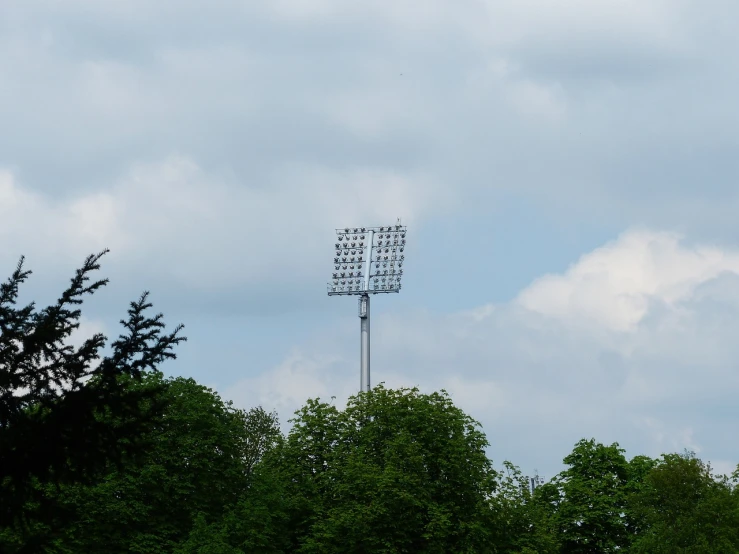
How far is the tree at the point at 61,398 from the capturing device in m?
17.5

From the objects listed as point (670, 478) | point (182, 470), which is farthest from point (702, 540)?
point (182, 470)

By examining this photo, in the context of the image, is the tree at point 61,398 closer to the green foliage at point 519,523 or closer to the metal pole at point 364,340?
the green foliage at point 519,523

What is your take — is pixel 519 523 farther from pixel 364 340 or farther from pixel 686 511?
pixel 364 340

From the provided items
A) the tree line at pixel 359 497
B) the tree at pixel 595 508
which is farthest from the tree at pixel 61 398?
the tree at pixel 595 508

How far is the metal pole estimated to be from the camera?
331ft

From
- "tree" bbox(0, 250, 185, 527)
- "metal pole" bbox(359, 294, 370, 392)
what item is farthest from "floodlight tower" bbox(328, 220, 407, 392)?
"tree" bbox(0, 250, 185, 527)

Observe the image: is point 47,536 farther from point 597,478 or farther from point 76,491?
point 597,478

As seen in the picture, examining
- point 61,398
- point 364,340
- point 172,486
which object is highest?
point 364,340

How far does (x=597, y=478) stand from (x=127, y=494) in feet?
120

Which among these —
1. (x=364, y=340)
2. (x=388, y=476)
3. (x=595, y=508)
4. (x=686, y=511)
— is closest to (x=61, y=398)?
(x=388, y=476)

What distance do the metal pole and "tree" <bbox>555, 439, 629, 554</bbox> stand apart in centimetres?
2200

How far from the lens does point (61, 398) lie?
18.2 meters

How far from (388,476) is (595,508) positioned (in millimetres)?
23421

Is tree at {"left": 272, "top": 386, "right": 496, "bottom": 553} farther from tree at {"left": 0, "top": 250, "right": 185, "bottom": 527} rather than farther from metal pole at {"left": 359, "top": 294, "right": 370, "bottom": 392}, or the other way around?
tree at {"left": 0, "top": 250, "right": 185, "bottom": 527}
